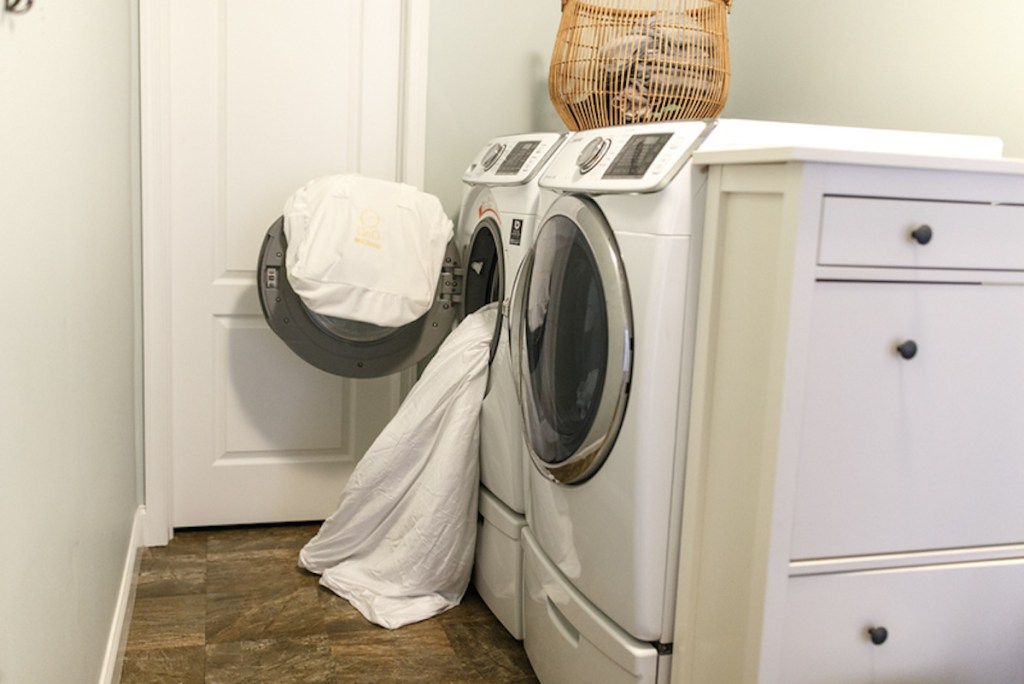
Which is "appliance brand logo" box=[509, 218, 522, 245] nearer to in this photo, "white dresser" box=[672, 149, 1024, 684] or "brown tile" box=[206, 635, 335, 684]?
"white dresser" box=[672, 149, 1024, 684]

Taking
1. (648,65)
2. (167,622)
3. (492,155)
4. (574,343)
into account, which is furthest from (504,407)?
(167,622)

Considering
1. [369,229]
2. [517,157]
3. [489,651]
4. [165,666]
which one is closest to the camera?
[165,666]

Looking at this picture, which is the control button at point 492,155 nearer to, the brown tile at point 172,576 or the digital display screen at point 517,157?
the digital display screen at point 517,157

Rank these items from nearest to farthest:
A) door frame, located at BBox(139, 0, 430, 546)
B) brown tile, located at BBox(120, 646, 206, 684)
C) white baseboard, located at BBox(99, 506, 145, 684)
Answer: white baseboard, located at BBox(99, 506, 145, 684) → brown tile, located at BBox(120, 646, 206, 684) → door frame, located at BBox(139, 0, 430, 546)

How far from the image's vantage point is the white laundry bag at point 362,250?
238 cm

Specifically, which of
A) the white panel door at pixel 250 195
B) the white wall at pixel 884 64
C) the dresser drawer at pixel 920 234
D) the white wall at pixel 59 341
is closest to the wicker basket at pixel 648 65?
the white wall at pixel 884 64

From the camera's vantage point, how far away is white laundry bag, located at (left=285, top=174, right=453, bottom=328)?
238cm

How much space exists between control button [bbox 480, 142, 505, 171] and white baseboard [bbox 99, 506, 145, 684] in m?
1.28

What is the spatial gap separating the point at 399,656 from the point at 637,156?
1207 mm

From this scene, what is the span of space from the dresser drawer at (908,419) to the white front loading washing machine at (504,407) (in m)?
0.84

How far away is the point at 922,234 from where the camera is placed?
139 cm

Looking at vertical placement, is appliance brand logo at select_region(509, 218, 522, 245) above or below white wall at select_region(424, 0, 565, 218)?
below

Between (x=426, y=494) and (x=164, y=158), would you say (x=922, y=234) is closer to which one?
(x=426, y=494)

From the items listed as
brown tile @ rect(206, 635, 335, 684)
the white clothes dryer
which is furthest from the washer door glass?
brown tile @ rect(206, 635, 335, 684)
